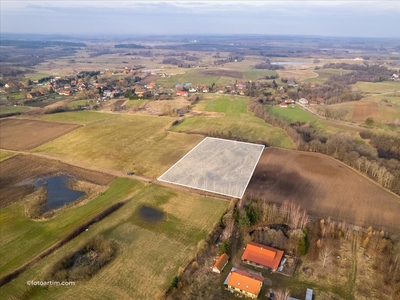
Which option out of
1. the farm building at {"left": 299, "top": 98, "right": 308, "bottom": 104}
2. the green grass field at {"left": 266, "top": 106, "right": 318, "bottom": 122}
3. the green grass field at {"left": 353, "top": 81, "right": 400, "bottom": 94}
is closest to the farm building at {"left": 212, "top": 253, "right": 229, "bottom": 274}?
the green grass field at {"left": 266, "top": 106, "right": 318, "bottom": 122}

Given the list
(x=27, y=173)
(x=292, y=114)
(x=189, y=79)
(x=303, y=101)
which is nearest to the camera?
(x=27, y=173)

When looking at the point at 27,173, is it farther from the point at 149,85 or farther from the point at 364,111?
the point at 364,111

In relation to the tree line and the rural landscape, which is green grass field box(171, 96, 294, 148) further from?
the tree line

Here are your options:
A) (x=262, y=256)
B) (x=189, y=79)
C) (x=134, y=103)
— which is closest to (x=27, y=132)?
(x=134, y=103)

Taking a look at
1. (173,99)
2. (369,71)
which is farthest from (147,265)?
(369,71)

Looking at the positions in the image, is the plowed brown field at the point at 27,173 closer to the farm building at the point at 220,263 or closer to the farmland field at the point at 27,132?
the farmland field at the point at 27,132
